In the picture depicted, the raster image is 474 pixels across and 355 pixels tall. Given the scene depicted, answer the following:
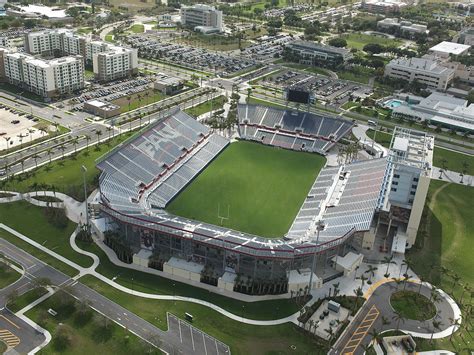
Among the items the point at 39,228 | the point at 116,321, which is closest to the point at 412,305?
the point at 116,321

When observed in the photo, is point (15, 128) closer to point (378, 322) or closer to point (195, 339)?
point (195, 339)

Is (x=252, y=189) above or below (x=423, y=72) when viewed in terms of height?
below

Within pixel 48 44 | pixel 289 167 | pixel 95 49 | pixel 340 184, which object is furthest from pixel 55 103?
pixel 340 184

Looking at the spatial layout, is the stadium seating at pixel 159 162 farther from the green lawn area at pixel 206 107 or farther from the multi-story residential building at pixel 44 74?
the multi-story residential building at pixel 44 74

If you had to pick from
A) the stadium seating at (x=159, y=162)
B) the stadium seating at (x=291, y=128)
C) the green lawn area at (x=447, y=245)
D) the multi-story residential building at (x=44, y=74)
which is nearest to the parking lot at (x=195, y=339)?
the stadium seating at (x=159, y=162)

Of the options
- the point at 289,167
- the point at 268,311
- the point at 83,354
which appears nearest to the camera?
the point at 83,354

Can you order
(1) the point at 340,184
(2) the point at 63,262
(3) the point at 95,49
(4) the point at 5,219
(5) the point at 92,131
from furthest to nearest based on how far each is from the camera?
(3) the point at 95,49, (5) the point at 92,131, (1) the point at 340,184, (4) the point at 5,219, (2) the point at 63,262

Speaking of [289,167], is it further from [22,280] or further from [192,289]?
[22,280]
